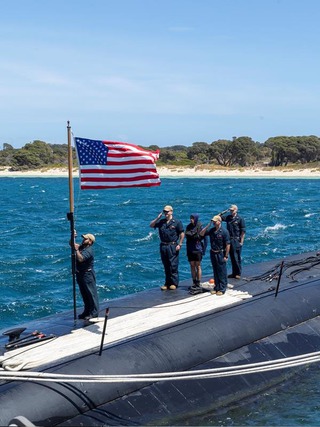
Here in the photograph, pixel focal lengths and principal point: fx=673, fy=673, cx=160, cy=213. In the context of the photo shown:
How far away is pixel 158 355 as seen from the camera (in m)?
12.0

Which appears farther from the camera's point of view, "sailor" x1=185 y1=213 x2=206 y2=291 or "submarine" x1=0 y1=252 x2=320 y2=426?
"sailor" x1=185 y1=213 x2=206 y2=291

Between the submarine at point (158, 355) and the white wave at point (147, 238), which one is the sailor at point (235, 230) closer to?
the submarine at point (158, 355)

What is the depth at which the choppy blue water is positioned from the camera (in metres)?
12.4

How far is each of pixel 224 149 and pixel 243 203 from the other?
71.7 metres

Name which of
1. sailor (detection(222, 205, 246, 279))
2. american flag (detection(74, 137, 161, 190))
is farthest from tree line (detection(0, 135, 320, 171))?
american flag (detection(74, 137, 161, 190))

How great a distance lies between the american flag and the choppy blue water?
108 cm

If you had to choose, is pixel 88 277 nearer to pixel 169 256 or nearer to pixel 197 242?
pixel 169 256

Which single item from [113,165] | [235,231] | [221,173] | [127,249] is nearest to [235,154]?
[221,173]

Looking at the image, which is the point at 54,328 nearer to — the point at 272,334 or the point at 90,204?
the point at 272,334

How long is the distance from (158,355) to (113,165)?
410cm

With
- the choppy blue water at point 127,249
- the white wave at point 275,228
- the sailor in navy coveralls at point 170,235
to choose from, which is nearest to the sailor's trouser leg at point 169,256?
the sailor in navy coveralls at point 170,235

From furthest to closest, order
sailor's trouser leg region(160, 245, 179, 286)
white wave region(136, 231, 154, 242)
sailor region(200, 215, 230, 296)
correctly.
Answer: white wave region(136, 231, 154, 242)
sailor's trouser leg region(160, 245, 179, 286)
sailor region(200, 215, 230, 296)

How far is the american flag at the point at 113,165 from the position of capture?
13.6m

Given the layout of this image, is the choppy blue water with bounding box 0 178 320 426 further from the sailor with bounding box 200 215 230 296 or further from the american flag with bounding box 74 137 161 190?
the sailor with bounding box 200 215 230 296
